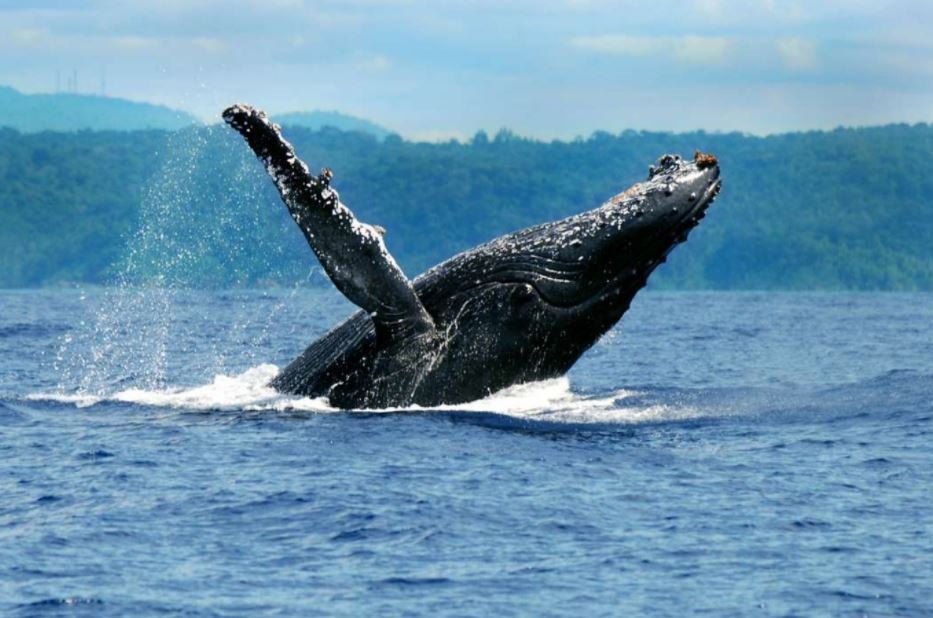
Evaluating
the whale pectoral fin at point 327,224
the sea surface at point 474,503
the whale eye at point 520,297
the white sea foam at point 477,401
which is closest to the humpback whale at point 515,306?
the whale eye at point 520,297

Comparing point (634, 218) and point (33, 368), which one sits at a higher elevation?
point (634, 218)

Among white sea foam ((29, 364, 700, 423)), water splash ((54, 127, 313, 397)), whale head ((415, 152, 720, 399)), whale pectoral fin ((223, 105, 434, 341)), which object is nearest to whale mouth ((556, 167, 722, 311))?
whale head ((415, 152, 720, 399))

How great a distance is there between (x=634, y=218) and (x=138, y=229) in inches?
5666

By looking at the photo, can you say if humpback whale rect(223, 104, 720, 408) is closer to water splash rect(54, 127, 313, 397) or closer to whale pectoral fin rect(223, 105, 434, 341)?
whale pectoral fin rect(223, 105, 434, 341)

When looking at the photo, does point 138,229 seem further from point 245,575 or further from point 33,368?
point 245,575

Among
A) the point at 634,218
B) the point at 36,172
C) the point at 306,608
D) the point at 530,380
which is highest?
the point at 36,172

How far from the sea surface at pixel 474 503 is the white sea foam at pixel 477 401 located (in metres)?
0.05

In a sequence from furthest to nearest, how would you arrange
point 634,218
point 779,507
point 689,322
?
point 689,322 < point 634,218 < point 779,507

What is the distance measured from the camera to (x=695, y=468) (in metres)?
14.6

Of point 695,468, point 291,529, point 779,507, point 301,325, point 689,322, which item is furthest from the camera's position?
point 689,322

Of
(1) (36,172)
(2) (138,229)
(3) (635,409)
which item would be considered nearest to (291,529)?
(3) (635,409)

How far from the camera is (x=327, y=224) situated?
15.1m

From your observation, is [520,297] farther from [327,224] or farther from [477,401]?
[327,224]

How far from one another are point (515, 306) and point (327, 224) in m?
2.33
